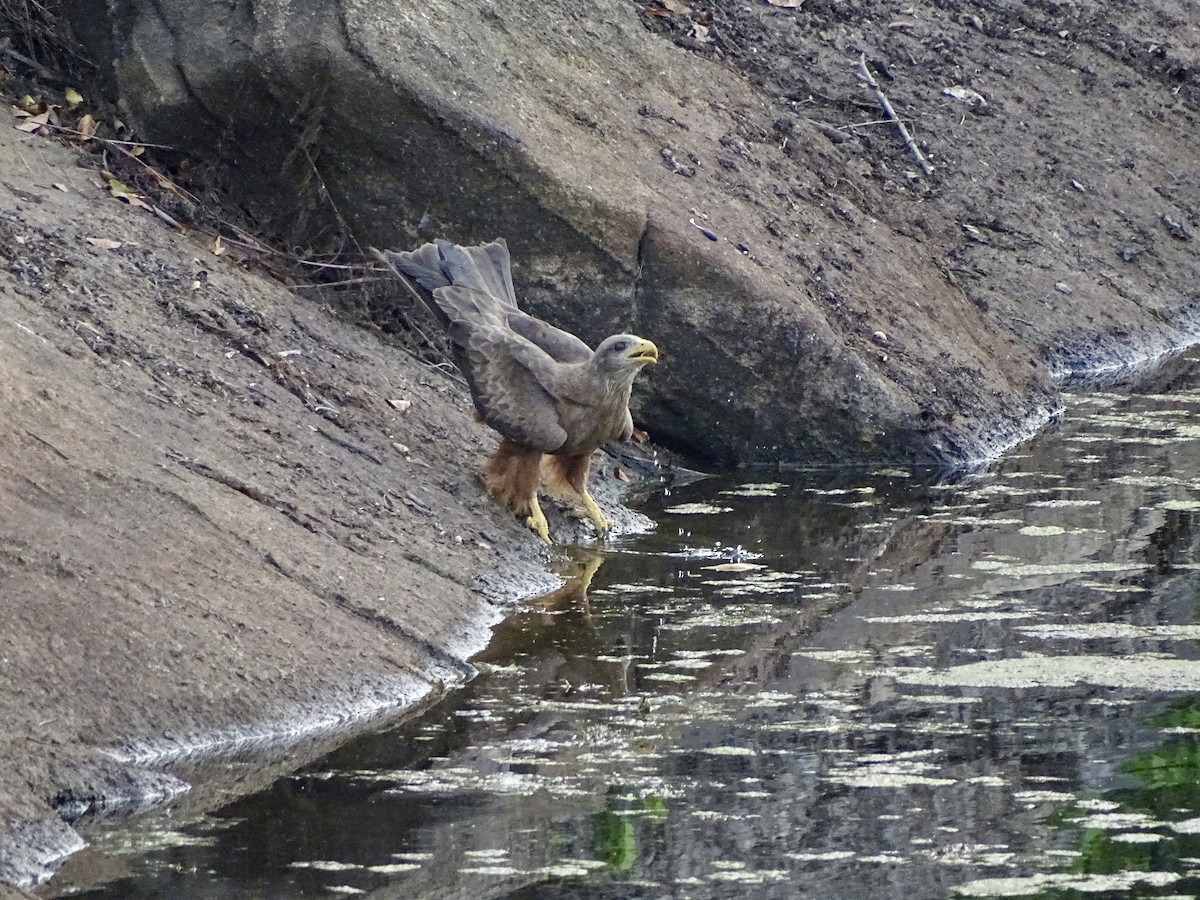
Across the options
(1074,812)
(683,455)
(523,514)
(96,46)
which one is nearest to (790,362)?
(683,455)

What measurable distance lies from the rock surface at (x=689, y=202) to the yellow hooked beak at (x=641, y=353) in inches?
77.6

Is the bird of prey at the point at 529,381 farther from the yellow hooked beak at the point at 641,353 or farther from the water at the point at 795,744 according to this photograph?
the water at the point at 795,744

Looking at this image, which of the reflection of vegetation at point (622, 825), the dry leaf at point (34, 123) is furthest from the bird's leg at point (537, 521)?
the dry leaf at point (34, 123)

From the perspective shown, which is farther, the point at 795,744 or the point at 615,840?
the point at 795,744

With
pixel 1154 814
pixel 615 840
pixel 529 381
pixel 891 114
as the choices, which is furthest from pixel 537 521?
pixel 891 114

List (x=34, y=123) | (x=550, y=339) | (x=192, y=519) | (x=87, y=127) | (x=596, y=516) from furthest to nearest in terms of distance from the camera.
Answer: (x=87, y=127), (x=34, y=123), (x=550, y=339), (x=596, y=516), (x=192, y=519)

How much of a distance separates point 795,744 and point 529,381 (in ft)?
11.1

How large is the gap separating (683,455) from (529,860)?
6236 mm

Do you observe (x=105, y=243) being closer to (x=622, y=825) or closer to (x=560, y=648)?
(x=560, y=648)

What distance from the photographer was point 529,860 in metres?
5.36

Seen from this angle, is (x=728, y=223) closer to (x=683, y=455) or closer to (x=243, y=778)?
(x=683, y=455)

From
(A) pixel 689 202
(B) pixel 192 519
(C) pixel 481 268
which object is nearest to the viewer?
(B) pixel 192 519

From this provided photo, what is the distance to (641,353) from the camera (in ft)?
29.9

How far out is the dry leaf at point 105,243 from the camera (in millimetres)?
9703
